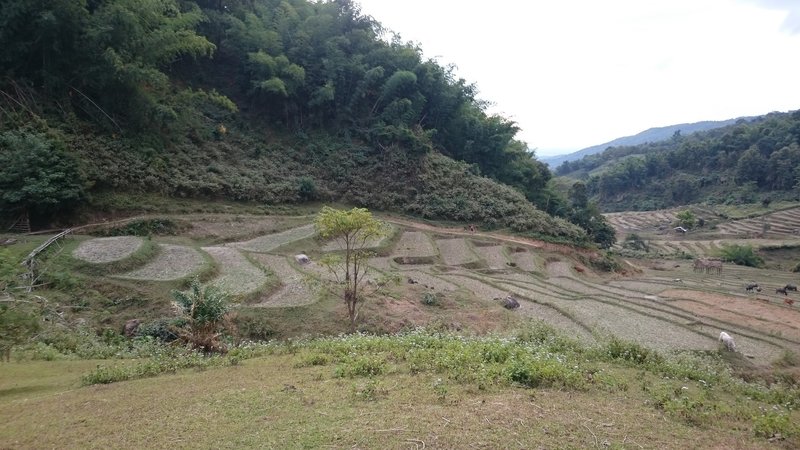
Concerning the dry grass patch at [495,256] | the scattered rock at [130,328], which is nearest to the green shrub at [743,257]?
the dry grass patch at [495,256]

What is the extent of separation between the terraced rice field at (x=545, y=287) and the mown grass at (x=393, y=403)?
22.2 feet

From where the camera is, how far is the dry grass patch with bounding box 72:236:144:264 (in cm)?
1905

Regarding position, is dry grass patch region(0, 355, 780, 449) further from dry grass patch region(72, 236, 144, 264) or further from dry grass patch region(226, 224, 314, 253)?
dry grass patch region(226, 224, 314, 253)

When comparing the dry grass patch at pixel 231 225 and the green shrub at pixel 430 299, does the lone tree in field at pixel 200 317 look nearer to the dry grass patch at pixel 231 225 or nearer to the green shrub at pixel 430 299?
the green shrub at pixel 430 299

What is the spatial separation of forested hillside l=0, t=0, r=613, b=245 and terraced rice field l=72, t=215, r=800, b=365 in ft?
16.2

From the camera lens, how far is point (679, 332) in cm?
1831

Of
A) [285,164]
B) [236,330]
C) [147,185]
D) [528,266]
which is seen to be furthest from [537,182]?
[236,330]

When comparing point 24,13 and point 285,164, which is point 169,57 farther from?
point 285,164

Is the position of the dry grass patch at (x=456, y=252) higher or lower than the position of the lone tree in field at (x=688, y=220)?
higher

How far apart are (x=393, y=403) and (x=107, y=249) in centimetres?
1857

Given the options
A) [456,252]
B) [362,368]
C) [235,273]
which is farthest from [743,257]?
[362,368]

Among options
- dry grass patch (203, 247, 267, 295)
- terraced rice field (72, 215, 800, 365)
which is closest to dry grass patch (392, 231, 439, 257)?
terraced rice field (72, 215, 800, 365)

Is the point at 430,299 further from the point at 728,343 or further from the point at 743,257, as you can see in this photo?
the point at 743,257

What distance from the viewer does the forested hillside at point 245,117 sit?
2438cm
